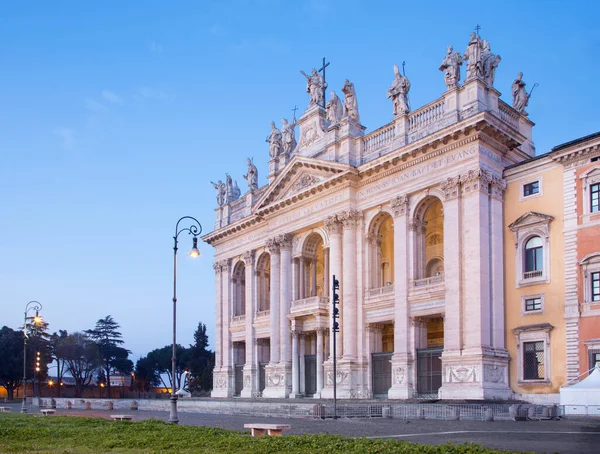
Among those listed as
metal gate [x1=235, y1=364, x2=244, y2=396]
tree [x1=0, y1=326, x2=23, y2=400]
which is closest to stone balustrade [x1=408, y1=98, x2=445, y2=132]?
metal gate [x1=235, y1=364, x2=244, y2=396]

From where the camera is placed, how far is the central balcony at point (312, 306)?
47281 mm

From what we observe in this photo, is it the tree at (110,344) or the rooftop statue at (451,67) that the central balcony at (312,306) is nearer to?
the rooftop statue at (451,67)

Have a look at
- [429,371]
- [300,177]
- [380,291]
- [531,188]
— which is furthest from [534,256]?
[300,177]

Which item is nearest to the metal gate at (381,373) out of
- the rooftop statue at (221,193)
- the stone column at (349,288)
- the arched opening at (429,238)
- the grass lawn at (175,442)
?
the stone column at (349,288)

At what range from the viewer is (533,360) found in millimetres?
36438

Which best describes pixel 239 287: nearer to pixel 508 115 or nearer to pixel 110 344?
pixel 508 115

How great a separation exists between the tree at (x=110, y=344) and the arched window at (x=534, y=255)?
89808mm

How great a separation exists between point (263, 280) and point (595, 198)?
29.2 m

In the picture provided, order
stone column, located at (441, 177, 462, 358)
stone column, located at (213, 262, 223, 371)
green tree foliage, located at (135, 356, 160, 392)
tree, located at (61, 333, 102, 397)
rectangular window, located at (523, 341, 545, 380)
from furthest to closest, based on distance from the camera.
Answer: green tree foliage, located at (135, 356, 160, 392) → tree, located at (61, 333, 102, 397) → stone column, located at (213, 262, 223, 371) → stone column, located at (441, 177, 462, 358) → rectangular window, located at (523, 341, 545, 380)

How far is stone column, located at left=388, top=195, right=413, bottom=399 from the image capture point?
40.2 metres

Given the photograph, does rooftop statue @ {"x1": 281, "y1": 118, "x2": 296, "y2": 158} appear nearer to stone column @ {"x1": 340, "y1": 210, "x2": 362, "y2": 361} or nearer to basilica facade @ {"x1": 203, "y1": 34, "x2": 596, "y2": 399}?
basilica facade @ {"x1": 203, "y1": 34, "x2": 596, "y2": 399}

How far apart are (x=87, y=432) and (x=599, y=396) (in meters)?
21.3

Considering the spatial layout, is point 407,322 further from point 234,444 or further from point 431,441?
point 234,444

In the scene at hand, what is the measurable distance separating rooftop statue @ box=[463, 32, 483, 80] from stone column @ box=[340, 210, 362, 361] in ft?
37.9
